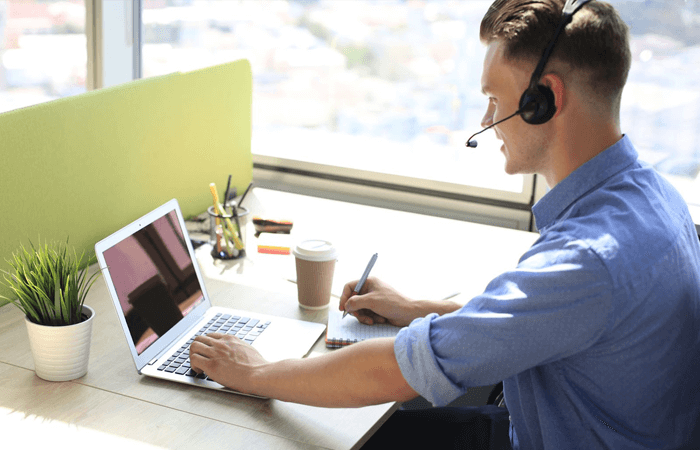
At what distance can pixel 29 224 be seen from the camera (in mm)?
1493

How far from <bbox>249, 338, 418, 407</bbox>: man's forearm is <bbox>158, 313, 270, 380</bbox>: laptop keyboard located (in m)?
0.16

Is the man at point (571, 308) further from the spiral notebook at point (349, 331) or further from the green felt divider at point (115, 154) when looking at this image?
the green felt divider at point (115, 154)

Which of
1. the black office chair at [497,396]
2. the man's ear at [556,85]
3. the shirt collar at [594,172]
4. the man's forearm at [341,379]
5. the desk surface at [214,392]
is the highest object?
the man's ear at [556,85]

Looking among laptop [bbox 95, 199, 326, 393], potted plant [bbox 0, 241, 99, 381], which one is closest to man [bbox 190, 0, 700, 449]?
laptop [bbox 95, 199, 326, 393]

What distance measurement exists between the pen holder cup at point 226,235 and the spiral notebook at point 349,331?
414mm

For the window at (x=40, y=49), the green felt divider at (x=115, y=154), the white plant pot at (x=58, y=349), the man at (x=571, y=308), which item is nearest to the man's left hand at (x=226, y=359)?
the man at (x=571, y=308)

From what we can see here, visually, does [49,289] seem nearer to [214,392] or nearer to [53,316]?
[53,316]

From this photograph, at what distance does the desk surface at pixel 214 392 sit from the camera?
1055 mm

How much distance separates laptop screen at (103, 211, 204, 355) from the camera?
1.22m

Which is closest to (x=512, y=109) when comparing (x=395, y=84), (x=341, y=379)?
(x=341, y=379)

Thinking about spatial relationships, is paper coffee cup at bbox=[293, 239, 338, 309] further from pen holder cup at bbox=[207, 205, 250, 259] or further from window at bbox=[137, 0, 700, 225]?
window at bbox=[137, 0, 700, 225]

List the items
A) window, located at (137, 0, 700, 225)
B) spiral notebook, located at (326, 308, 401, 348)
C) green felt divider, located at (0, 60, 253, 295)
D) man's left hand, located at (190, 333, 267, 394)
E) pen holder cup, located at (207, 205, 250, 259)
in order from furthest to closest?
1. window, located at (137, 0, 700, 225)
2. pen holder cup, located at (207, 205, 250, 259)
3. green felt divider, located at (0, 60, 253, 295)
4. spiral notebook, located at (326, 308, 401, 348)
5. man's left hand, located at (190, 333, 267, 394)

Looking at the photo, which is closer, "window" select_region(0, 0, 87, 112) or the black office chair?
the black office chair

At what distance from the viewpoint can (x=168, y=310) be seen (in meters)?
1.32
